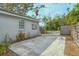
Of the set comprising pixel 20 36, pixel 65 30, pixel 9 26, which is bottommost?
pixel 20 36

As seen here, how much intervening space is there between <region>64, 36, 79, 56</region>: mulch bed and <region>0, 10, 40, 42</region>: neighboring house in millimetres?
1005

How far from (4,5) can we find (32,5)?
882 mm

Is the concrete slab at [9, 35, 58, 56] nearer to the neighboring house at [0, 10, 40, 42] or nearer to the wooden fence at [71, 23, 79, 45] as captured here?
the neighboring house at [0, 10, 40, 42]

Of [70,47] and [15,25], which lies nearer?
[70,47]

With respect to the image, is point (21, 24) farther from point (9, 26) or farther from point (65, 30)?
point (65, 30)

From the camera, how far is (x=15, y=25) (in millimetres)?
5531

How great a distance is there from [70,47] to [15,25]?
1858mm

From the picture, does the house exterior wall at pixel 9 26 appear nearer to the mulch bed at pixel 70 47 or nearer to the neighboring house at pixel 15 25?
the neighboring house at pixel 15 25

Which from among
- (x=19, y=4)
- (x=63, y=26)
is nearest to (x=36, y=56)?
(x=63, y=26)

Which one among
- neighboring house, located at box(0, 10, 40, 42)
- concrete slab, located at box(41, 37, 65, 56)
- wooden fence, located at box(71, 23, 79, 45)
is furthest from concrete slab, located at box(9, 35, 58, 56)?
wooden fence, located at box(71, 23, 79, 45)

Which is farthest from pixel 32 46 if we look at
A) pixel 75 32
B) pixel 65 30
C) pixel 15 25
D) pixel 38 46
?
pixel 75 32

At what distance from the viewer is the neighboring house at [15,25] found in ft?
17.9

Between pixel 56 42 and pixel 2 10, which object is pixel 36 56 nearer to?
pixel 56 42

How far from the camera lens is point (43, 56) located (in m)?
5.16
